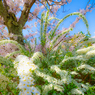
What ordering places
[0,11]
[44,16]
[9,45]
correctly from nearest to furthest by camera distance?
1. [44,16]
2. [9,45]
3. [0,11]

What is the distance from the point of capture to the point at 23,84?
1.80ft

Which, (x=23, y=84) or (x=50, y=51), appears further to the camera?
(x=50, y=51)

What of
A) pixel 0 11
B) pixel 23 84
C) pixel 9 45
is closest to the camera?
pixel 23 84

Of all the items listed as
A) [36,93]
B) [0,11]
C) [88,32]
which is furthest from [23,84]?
[0,11]

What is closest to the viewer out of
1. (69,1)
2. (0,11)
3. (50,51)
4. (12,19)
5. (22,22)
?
(50,51)

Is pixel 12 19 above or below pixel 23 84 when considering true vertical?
above

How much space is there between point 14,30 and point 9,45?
23.9 inches

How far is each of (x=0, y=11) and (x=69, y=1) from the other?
7.82 ft

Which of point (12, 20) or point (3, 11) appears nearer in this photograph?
point (3, 11)

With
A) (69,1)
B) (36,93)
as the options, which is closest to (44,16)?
(36,93)

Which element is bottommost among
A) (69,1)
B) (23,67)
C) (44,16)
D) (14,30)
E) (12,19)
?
(23,67)

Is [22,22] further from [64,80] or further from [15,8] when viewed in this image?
[64,80]

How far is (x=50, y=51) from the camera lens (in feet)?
4.06

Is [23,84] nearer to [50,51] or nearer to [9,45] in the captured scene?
[50,51]
